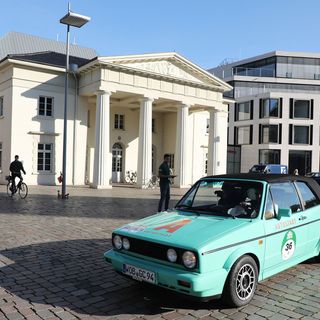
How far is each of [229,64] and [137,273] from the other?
232 feet

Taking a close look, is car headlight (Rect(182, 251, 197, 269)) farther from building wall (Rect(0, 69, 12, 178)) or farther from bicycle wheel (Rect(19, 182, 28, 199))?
building wall (Rect(0, 69, 12, 178))

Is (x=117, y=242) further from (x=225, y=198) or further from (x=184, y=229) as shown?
(x=225, y=198)

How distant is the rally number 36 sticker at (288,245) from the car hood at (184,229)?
787mm

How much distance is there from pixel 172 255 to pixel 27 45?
135ft

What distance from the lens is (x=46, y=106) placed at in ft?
89.0

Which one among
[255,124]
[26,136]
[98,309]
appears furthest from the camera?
[255,124]

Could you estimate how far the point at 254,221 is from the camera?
5055mm

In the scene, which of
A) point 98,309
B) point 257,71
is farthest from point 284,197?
point 257,71

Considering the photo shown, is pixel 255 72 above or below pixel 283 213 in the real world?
above

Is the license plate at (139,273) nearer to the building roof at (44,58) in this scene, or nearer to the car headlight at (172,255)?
the car headlight at (172,255)

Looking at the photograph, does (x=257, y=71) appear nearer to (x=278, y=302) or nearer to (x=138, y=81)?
(x=138, y=81)

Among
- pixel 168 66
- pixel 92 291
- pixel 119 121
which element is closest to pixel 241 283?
pixel 92 291

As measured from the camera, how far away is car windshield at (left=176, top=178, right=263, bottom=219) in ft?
17.5

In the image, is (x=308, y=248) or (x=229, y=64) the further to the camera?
(x=229, y=64)
